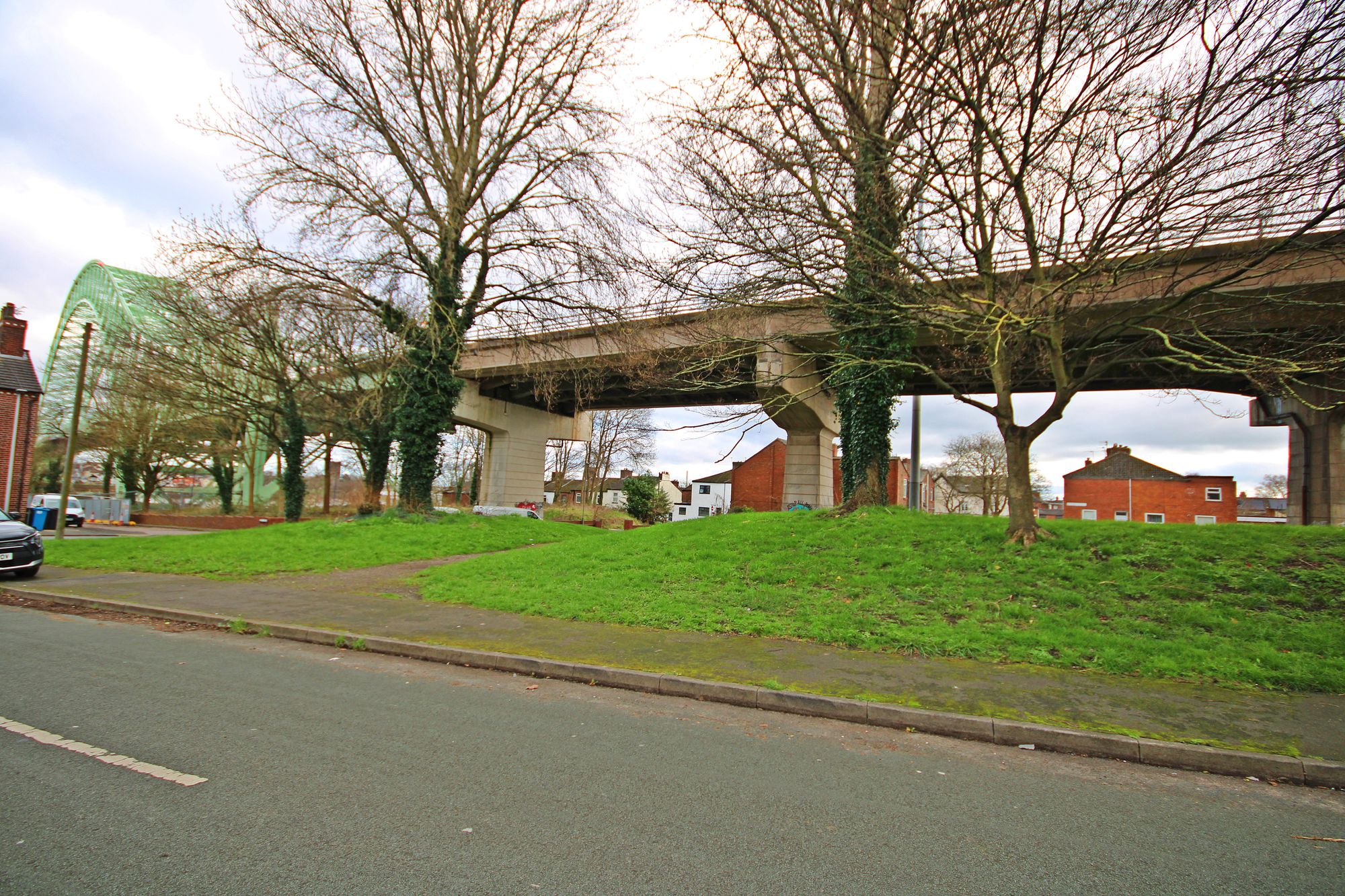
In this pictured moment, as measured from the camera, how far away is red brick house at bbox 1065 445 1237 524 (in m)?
51.0

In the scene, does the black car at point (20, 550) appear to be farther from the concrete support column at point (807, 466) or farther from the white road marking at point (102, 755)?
the concrete support column at point (807, 466)

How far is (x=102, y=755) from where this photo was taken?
156 inches

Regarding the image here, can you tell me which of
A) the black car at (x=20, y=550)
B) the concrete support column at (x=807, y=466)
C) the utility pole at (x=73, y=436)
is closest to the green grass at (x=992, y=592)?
the black car at (x=20, y=550)

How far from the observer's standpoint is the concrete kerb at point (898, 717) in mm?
4430

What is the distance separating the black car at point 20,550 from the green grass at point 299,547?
4.71 feet

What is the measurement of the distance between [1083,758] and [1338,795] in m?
1.38

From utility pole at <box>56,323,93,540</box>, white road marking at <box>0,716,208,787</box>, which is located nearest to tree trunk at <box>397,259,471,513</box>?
utility pole at <box>56,323,93,540</box>

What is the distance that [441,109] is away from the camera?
1948 cm

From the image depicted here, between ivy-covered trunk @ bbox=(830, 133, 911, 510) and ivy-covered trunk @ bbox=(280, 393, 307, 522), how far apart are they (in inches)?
720

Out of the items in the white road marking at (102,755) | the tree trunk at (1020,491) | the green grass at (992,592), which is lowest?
the white road marking at (102,755)

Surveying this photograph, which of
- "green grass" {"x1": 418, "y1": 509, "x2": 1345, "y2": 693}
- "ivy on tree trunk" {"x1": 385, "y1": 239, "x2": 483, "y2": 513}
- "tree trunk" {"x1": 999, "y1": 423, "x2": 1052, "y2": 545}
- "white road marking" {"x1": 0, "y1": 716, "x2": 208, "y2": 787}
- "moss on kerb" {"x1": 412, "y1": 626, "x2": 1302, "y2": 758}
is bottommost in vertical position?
"white road marking" {"x1": 0, "y1": 716, "x2": 208, "y2": 787}

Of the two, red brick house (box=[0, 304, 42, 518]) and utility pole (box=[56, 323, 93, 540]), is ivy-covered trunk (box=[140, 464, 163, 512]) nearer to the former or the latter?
red brick house (box=[0, 304, 42, 518])

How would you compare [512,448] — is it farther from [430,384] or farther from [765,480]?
[765,480]

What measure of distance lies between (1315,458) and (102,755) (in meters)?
27.9
